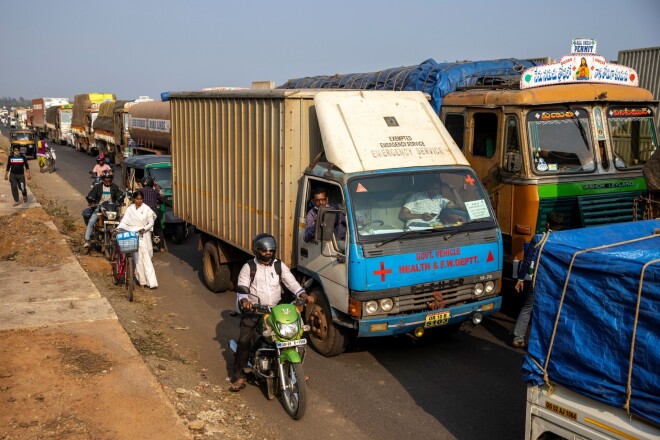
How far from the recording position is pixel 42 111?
61375 millimetres

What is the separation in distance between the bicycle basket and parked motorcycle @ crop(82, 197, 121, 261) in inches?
71.8

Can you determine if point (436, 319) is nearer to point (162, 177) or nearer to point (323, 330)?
point (323, 330)

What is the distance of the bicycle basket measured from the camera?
387 inches

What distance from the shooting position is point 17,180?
18828 mm

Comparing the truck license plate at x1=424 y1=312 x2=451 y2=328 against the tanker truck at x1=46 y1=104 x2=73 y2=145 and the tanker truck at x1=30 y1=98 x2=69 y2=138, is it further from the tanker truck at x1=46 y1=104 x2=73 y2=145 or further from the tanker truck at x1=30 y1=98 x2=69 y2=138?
the tanker truck at x1=30 y1=98 x2=69 y2=138

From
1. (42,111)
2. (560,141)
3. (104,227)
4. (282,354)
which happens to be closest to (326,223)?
(282,354)

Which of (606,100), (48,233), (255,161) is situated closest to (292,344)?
(255,161)

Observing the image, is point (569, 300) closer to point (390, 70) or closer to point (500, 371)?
point (500, 371)

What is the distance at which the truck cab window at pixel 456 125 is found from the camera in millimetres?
9579

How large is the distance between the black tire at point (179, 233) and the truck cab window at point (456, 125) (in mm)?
6903

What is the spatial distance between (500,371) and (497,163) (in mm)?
3003

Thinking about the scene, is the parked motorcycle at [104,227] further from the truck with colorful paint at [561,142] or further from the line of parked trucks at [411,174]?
the truck with colorful paint at [561,142]

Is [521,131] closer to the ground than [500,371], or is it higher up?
higher up

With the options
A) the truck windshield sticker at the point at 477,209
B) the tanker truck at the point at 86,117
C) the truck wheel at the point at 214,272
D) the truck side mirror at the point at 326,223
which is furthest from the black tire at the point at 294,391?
the tanker truck at the point at 86,117
